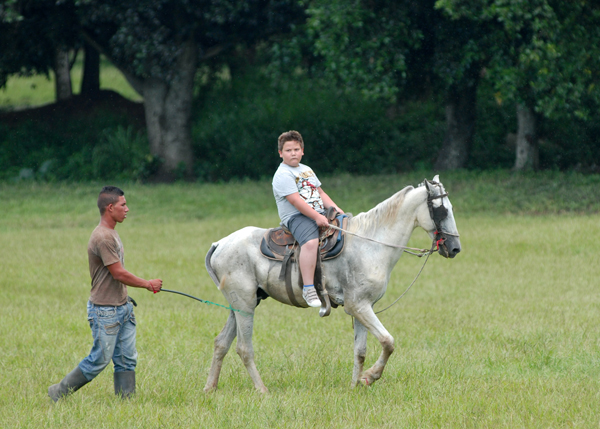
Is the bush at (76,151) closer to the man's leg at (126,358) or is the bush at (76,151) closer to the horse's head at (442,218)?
the man's leg at (126,358)

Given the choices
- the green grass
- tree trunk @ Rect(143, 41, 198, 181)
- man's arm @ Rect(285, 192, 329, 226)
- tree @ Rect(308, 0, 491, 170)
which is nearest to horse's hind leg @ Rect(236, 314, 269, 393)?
man's arm @ Rect(285, 192, 329, 226)

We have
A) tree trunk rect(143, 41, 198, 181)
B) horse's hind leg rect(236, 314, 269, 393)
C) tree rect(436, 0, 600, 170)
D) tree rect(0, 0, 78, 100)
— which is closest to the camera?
horse's hind leg rect(236, 314, 269, 393)

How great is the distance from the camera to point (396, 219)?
24.2 feet

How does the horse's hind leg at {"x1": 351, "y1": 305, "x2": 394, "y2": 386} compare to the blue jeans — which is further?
the horse's hind leg at {"x1": 351, "y1": 305, "x2": 394, "y2": 386}

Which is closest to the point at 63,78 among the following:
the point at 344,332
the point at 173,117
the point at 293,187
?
the point at 173,117

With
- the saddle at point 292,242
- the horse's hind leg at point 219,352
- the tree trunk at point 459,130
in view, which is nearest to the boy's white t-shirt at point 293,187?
the saddle at point 292,242

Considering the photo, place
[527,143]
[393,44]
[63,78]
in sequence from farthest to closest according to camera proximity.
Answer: [63,78] → [527,143] → [393,44]

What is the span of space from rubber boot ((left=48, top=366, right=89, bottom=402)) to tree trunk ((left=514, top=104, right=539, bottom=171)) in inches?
778

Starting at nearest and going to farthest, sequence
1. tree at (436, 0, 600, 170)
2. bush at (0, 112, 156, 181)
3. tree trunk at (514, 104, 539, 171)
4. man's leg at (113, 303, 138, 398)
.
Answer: man's leg at (113, 303, 138, 398)
tree at (436, 0, 600, 170)
tree trunk at (514, 104, 539, 171)
bush at (0, 112, 156, 181)

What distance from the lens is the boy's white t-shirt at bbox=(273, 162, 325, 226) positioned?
7.29 metres

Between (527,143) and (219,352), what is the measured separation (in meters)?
19.1

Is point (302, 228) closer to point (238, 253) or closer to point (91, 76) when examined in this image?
point (238, 253)

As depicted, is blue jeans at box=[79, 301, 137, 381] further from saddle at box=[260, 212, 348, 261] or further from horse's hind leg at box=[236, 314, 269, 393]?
saddle at box=[260, 212, 348, 261]

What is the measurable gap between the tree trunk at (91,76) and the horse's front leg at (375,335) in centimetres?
2772
